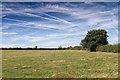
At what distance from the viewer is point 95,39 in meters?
53.4

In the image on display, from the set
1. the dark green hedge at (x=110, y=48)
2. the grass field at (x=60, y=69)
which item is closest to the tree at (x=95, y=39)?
the dark green hedge at (x=110, y=48)

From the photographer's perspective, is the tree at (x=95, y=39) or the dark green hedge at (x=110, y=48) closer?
the dark green hedge at (x=110, y=48)

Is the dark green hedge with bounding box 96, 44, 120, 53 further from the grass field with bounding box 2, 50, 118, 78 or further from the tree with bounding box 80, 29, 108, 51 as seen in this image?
the grass field with bounding box 2, 50, 118, 78

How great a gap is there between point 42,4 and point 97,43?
44.4 metres

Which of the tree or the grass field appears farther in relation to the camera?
the tree

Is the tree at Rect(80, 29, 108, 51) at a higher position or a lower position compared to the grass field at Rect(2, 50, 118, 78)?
higher

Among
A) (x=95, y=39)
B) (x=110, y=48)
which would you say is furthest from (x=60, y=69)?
(x=95, y=39)

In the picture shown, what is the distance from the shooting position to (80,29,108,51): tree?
52.3 meters

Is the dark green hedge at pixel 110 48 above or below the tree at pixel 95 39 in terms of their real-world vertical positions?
below

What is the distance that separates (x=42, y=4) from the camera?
43.8ft

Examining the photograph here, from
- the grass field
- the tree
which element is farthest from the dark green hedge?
the grass field

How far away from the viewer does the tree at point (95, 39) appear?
5231cm

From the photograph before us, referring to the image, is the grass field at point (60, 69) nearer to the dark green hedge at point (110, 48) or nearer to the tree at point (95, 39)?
the dark green hedge at point (110, 48)

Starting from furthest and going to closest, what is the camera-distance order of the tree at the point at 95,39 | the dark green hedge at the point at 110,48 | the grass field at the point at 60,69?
the tree at the point at 95,39
the dark green hedge at the point at 110,48
the grass field at the point at 60,69
